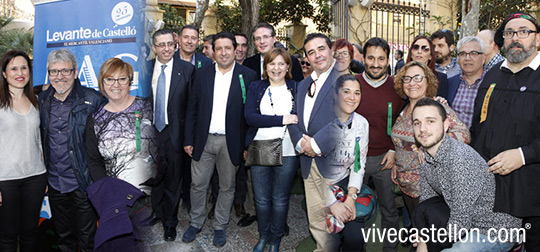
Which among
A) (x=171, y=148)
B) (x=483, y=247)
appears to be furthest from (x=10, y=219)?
(x=483, y=247)

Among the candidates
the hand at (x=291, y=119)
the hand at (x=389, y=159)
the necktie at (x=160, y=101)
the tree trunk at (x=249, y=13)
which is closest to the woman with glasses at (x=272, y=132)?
the hand at (x=291, y=119)

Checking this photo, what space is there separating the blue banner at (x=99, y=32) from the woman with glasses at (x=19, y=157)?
3.28 feet

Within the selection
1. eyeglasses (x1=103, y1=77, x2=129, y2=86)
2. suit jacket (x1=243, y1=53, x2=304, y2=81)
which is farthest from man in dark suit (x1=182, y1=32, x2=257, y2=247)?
eyeglasses (x1=103, y1=77, x2=129, y2=86)

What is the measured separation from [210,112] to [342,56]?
1383 mm

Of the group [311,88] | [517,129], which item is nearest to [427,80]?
[517,129]

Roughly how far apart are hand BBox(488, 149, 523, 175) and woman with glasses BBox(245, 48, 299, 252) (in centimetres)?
114

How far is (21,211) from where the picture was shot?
2756 mm

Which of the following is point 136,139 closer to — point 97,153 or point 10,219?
point 97,153

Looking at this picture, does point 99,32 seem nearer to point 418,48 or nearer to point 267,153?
point 267,153

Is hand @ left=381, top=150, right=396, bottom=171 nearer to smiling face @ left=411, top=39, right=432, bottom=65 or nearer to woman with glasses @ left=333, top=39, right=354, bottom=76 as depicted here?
smiling face @ left=411, top=39, right=432, bottom=65

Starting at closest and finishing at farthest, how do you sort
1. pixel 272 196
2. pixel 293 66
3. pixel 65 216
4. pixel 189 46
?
pixel 65 216 < pixel 272 196 < pixel 293 66 < pixel 189 46

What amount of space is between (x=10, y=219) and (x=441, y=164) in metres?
2.71

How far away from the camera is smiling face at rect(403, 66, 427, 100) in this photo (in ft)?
8.86

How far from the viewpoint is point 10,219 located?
2.66m
